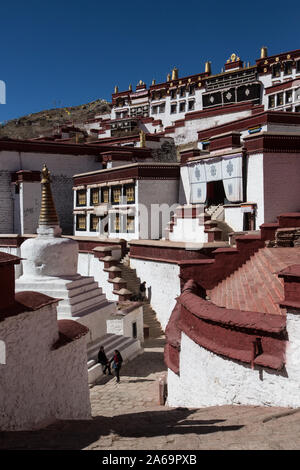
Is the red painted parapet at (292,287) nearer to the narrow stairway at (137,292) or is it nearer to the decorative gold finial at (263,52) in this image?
the narrow stairway at (137,292)

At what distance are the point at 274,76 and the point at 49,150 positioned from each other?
939 inches

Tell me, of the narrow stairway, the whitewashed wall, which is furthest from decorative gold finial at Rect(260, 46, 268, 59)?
the narrow stairway

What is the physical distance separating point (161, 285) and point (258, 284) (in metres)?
6.93

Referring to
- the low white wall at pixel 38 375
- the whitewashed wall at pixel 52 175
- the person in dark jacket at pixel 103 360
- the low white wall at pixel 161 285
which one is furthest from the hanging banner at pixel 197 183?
the low white wall at pixel 38 375

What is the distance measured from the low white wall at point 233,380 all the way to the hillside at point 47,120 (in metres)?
50.6

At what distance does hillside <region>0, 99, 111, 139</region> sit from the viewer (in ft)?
193

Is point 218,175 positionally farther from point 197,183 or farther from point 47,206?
point 47,206

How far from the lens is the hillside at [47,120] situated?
58969 millimetres

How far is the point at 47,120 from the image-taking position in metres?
66.9

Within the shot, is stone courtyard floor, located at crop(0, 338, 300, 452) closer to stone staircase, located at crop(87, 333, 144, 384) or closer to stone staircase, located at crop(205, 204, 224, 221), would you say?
stone staircase, located at crop(87, 333, 144, 384)

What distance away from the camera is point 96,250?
1672 centimetres

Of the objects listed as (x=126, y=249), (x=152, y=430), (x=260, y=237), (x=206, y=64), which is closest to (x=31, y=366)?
(x=152, y=430)

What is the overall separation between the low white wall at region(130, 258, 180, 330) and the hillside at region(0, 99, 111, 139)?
138ft

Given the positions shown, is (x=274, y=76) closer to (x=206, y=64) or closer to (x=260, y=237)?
(x=206, y=64)
